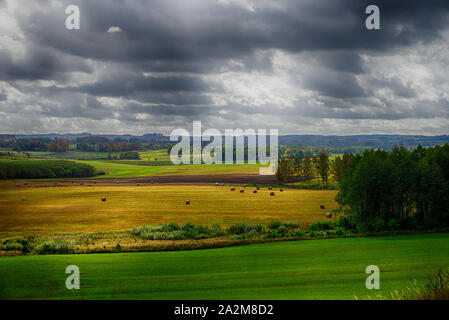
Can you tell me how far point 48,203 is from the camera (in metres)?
61.1

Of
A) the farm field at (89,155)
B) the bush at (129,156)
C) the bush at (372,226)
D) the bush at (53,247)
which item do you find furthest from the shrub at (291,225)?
the bush at (129,156)

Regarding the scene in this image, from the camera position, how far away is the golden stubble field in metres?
46.9

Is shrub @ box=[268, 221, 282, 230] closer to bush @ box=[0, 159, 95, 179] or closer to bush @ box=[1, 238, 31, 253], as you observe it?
bush @ box=[1, 238, 31, 253]

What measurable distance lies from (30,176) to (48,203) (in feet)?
128

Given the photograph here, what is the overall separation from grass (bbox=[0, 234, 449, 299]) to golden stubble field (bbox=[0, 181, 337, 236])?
63.4 ft

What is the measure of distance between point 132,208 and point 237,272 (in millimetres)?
39297

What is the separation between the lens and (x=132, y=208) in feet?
187

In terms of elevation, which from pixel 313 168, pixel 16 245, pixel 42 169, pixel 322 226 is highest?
pixel 42 169

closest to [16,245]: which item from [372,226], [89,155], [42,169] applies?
[372,226]

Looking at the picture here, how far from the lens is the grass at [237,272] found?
17.1m

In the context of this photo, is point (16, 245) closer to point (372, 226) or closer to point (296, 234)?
point (296, 234)

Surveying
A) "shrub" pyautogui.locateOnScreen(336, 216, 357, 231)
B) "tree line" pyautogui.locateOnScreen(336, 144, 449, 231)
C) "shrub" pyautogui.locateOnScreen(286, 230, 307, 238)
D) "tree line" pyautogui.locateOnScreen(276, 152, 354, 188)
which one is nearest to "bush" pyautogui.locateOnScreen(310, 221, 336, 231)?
"shrub" pyautogui.locateOnScreen(336, 216, 357, 231)
